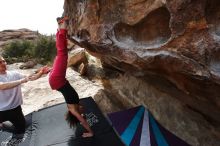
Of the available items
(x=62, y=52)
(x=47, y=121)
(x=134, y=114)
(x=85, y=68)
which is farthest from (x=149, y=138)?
(x=85, y=68)

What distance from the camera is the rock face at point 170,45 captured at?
2.93 metres

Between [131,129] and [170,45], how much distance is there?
204 centimetres

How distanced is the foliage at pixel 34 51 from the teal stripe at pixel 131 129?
11135mm

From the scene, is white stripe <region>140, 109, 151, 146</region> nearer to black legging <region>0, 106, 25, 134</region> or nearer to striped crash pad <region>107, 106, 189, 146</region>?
striped crash pad <region>107, 106, 189, 146</region>

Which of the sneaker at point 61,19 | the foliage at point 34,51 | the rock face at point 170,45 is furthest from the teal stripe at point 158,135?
the foliage at point 34,51

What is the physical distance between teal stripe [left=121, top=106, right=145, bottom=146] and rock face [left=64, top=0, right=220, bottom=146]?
1.01ft

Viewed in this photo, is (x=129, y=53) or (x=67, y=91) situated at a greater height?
(x=129, y=53)

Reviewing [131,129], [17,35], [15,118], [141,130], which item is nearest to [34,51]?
[17,35]

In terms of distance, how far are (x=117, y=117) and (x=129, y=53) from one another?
1.82m

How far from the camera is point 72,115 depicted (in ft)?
17.9

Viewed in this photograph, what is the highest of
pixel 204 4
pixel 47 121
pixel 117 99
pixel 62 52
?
pixel 204 4

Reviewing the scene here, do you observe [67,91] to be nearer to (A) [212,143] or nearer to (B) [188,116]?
(B) [188,116]

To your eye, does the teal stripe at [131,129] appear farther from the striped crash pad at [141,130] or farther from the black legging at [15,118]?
the black legging at [15,118]

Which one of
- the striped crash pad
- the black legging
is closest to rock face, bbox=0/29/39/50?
the black legging
